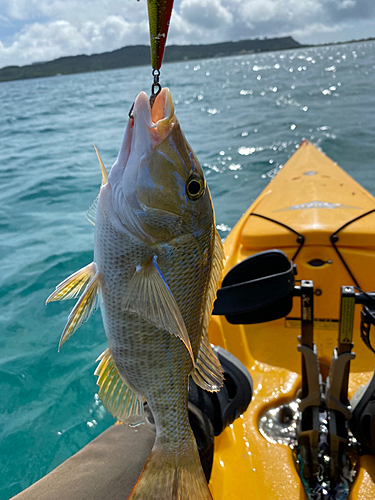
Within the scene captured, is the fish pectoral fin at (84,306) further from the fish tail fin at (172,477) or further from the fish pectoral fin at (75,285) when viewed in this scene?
the fish tail fin at (172,477)

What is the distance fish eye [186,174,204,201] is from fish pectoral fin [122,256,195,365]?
0.81ft

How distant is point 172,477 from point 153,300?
24.6 inches

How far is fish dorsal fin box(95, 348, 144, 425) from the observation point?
54.9 inches

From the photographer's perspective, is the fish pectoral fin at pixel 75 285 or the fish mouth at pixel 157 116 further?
the fish pectoral fin at pixel 75 285

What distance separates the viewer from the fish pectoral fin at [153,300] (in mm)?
1184

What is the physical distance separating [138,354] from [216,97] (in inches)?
990

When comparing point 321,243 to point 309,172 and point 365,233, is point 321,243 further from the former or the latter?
point 309,172

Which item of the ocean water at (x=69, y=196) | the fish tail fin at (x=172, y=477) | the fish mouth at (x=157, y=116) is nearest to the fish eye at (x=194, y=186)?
the fish mouth at (x=157, y=116)

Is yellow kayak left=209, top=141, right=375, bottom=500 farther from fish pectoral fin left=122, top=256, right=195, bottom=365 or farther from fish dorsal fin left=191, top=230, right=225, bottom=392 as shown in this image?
fish pectoral fin left=122, top=256, right=195, bottom=365

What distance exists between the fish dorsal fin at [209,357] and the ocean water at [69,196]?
2542 mm

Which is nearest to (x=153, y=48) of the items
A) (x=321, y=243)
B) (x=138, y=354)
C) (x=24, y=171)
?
(x=138, y=354)

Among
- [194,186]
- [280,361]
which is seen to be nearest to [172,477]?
[194,186]

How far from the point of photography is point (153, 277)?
123 centimetres

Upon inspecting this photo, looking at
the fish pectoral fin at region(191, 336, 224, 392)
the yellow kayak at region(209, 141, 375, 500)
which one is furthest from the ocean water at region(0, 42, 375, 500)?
the fish pectoral fin at region(191, 336, 224, 392)
